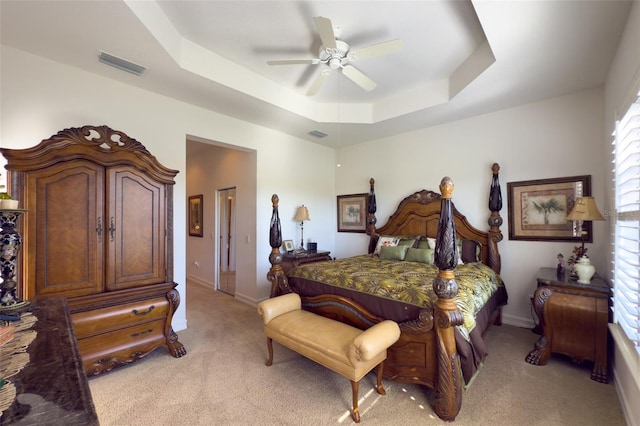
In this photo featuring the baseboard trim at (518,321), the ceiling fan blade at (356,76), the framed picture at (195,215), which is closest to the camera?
the ceiling fan blade at (356,76)

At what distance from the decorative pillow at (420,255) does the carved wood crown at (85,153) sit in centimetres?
318

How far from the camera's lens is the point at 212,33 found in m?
2.75

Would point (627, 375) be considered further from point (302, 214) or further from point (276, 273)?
point (302, 214)

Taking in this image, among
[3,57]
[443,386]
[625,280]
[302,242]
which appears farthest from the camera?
[302,242]

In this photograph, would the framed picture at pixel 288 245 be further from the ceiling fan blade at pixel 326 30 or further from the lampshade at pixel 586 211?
the lampshade at pixel 586 211

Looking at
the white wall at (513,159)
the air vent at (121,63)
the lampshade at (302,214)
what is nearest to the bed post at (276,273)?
the lampshade at (302,214)

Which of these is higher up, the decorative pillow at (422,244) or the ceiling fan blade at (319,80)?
the ceiling fan blade at (319,80)

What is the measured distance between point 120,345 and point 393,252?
11.1 ft

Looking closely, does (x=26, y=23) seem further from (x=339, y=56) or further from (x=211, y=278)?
(x=211, y=278)

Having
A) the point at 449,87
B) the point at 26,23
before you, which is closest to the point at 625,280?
the point at 449,87

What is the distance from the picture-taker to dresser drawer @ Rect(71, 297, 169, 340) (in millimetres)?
2432

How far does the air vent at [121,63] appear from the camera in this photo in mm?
2688

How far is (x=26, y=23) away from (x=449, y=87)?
4236mm

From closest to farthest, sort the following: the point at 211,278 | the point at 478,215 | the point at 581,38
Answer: the point at 581,38 < the point at 478,215 < the point at 211,278
